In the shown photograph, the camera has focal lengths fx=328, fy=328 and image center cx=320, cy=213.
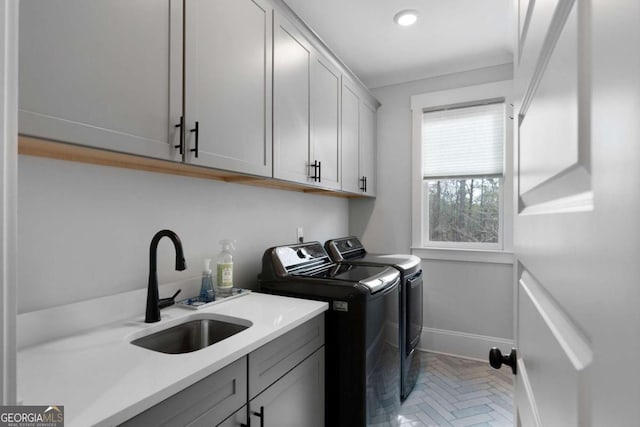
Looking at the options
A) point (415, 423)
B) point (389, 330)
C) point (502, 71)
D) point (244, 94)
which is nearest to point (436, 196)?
point (502, 71)

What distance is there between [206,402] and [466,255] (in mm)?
2683

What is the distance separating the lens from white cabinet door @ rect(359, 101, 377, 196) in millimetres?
2977

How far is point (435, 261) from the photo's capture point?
3164 millimetres

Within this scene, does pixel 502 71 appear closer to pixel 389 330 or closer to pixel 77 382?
pixel 389 330

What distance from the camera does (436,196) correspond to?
323 cm

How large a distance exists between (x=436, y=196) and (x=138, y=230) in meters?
2.66

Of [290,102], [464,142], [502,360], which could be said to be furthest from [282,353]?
[464,142]

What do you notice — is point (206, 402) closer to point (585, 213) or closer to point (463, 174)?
point (585, 213)

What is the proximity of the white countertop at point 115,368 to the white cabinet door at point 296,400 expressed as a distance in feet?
0.69

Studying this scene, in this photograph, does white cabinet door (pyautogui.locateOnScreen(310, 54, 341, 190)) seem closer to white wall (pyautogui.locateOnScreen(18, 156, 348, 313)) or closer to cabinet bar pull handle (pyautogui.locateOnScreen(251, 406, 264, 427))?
white wall (pyautogui.locateOnScreen(18, 156, 348, 313))

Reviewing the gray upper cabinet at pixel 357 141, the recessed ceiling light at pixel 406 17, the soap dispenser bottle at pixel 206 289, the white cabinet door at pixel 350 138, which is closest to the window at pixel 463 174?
the gray upper cabinet at pixel 357 141

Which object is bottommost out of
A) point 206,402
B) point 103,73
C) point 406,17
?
point 206,402

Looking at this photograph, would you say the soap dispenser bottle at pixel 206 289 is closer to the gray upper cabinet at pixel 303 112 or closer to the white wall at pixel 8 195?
the gray upper cabinet at pixel 303 112

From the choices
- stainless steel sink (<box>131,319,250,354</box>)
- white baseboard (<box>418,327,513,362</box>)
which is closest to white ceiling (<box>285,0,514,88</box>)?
stainless steel sink (<box>131,319,250,354</box>)
